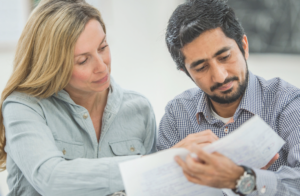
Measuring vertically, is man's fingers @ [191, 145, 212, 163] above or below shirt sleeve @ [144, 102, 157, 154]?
above

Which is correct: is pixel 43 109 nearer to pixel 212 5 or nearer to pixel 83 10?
pixel 83 10

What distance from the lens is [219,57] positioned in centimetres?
123

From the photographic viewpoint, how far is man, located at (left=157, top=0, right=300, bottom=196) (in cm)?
117

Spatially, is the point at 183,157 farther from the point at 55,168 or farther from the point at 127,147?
the point at 127,147

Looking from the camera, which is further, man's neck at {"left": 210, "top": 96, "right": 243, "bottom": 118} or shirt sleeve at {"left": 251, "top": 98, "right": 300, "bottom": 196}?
man's neck at {"left": 210, "top": 96, "right": 243, "bottom": 118}

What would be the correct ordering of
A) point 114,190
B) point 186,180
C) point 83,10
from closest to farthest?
1. point 186,180
2. point 114,190
3. point 83,10

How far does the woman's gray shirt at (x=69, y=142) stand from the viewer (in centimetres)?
105

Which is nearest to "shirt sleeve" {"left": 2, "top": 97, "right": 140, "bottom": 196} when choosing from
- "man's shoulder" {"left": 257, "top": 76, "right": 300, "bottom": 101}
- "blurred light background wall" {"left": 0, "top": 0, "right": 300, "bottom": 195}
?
"man's shoulder" {"left": 257, "top": 76, "right": 300, "bottom": 101}

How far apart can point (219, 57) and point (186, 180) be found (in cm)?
54

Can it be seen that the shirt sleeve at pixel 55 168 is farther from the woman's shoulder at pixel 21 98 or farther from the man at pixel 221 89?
the man at pixel 221 89

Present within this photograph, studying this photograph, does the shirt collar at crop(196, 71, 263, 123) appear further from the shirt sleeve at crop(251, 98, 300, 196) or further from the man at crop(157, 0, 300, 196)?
the shirt sleeve at crop(251, 98, 300, 196)

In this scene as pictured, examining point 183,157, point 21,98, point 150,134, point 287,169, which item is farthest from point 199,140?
point 21,98

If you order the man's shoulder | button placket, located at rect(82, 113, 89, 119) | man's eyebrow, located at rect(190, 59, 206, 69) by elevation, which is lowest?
button placket, located at rect(82, 113, 89, 119)

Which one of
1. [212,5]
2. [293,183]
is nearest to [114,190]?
[293,183]
